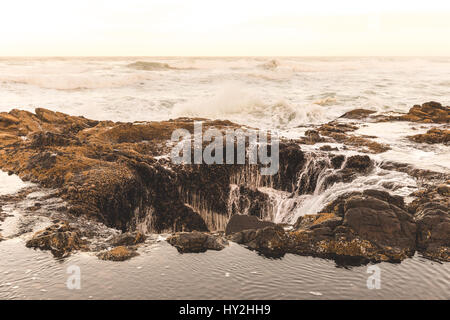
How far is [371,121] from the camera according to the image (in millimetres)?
16828

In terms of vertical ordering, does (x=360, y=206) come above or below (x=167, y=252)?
above

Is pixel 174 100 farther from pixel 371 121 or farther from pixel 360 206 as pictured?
pixel 360 206

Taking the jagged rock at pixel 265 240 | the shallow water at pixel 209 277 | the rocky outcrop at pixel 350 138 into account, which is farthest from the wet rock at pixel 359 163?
the shallow water at pixel 209 277

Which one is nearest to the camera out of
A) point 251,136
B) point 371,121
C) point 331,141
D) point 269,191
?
point 269,191

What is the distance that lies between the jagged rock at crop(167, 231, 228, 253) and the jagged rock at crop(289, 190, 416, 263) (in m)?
1.25

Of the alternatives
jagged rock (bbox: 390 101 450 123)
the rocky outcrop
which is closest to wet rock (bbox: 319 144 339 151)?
the rocky outcrop

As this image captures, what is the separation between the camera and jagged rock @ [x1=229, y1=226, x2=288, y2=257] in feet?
21.2

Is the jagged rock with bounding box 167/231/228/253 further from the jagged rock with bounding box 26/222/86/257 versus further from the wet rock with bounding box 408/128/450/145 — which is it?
the wet rock with bounding box 408/128/450/145

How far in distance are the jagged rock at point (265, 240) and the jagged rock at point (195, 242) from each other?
1.11 feet

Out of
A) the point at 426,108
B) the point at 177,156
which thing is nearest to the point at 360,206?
the point at 177,156

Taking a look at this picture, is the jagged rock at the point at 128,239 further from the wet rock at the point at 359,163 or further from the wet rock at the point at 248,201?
the wet rock at the point at 359,163

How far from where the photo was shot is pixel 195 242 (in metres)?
6.55

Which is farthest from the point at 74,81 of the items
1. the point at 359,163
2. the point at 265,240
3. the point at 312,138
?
the point at 265,240
